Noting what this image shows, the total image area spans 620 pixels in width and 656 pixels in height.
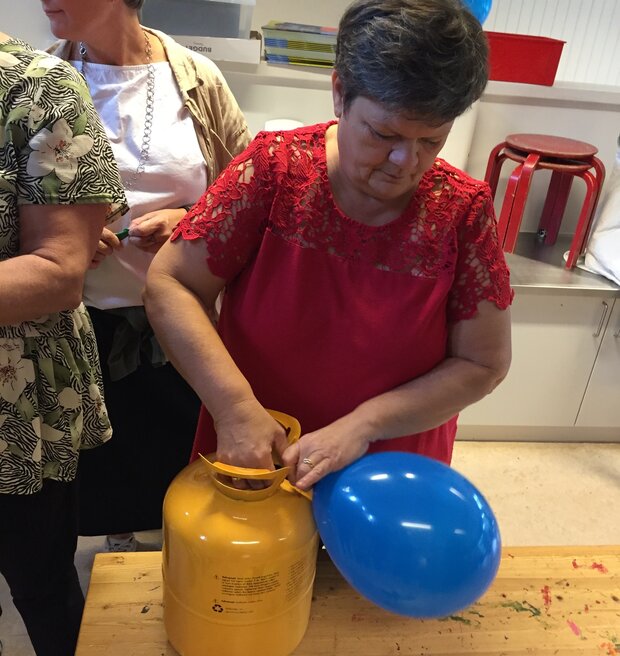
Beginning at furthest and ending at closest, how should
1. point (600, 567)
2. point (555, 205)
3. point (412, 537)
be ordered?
point (555, 205) < point (600, 567) < point (412, 537)

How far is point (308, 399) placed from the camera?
100 cm

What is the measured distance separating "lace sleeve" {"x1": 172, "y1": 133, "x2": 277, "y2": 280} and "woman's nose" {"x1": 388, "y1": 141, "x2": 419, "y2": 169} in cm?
19

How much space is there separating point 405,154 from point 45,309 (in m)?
0.57

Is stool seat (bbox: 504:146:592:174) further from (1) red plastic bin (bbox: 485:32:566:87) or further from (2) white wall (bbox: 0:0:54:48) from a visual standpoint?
(2) white wall (bbox: 0:0:54:48)

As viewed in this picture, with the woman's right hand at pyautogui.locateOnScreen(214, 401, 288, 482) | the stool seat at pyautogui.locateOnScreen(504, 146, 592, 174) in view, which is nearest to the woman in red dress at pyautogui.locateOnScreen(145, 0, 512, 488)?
the woman's right hand at pyautogui.locateOnScreen(214, 401, 288, 482)

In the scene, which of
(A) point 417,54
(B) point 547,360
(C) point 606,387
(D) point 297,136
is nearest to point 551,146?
(B) point 547,360

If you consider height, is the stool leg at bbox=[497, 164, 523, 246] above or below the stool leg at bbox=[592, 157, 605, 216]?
below

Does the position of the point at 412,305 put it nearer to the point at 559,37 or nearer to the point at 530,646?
the point at 530,646

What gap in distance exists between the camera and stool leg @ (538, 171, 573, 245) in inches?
103

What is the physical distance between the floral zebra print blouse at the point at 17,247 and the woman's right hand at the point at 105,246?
0.48ft

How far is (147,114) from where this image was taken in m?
1.37

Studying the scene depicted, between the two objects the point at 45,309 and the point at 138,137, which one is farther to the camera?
the point at 138,137

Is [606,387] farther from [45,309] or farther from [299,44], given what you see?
[45,309]

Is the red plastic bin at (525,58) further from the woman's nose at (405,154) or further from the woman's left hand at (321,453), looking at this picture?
the woman's left hand at (321,453)
